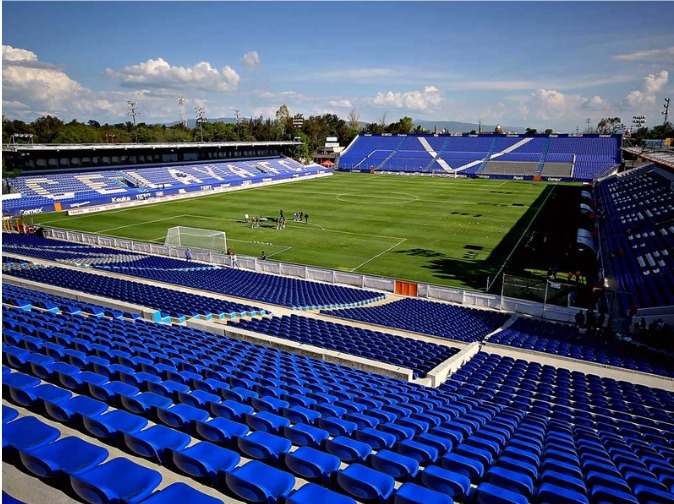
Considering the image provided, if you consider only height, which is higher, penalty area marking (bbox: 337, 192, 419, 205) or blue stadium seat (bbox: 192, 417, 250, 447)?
penalty area marking (bbox: 337, 192, 419, 205)

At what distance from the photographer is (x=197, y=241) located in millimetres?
36844

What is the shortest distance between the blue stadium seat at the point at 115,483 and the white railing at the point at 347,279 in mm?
21354

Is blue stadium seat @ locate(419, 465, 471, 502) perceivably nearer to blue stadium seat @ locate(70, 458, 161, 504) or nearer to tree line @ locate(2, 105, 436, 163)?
blue stadium seat @ locate(70, 458, 161, 504)

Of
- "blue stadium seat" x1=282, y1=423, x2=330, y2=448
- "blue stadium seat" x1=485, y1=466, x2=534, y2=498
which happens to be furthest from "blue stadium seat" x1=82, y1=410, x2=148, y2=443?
"blue stadium seat" x1=485, y1=466, x2=534, y2=498

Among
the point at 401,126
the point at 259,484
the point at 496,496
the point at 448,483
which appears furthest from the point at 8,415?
the point at 401,126

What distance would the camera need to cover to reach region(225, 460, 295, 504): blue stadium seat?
4672 millimetres

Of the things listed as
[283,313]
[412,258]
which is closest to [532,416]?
[283,313]

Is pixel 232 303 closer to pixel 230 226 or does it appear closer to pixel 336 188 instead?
pixel 230 226

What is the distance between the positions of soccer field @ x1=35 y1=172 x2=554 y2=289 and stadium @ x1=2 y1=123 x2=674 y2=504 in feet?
1.12

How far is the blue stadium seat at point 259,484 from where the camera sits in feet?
15.3

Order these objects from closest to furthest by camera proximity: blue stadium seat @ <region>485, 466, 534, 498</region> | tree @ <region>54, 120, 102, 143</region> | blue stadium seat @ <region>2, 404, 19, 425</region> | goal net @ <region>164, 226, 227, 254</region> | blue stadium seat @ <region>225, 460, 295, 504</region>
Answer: blue stadium seat @ <region>225, 460, 295, 504</region>, blue stadium seat @ <region>485, 466, 534, 498</region>, blue stadium seat @ <region>2, 404, 19, 425</region>, goal net @ <region>164, 226, 227, 254</region>, tree @ <region>54, 120, 102, 143</region>

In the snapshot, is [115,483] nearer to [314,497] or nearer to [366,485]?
[314,497]

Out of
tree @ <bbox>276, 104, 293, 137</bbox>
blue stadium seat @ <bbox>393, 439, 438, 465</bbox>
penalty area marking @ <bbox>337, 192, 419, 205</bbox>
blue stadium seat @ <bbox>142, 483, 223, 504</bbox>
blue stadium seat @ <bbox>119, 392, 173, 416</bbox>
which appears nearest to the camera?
blue stadium seat @ <bbox>142, 483, 223, 504</bbox>

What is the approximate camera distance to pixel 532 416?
32.4 ft
